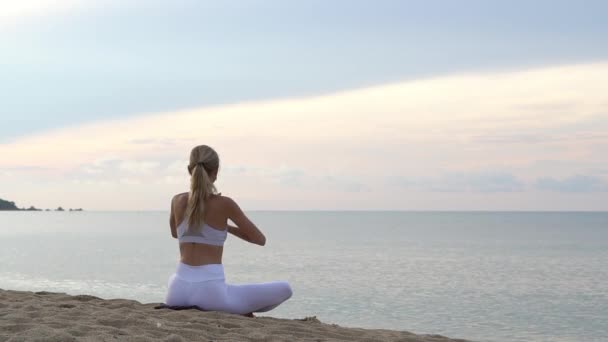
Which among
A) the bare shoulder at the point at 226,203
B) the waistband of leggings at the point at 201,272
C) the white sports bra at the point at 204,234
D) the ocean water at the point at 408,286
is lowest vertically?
the ocean water at the point at 408,286

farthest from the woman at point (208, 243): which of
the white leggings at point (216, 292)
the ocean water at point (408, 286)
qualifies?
the ocean water at point (408, 286)

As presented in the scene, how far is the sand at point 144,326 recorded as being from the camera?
6312 mm

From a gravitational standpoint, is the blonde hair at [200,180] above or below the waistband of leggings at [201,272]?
above

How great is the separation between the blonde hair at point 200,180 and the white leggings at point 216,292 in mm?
590

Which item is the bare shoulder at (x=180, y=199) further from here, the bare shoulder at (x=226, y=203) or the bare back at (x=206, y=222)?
the bare shoulder at (x=226, y=203)

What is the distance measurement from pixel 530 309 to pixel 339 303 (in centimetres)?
586

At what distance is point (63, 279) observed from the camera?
28984mm

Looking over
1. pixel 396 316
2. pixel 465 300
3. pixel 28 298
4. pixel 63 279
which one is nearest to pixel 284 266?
pixel 63 279

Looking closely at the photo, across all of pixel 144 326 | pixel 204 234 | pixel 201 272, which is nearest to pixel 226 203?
pixel 204 234

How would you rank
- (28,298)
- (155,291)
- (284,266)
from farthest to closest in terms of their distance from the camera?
(284,266) < (155,291) < (28,298)

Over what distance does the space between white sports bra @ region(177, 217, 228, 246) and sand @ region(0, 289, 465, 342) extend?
2.52 ft

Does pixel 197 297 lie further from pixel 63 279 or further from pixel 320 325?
pixel 63 279

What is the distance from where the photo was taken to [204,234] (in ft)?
24.9

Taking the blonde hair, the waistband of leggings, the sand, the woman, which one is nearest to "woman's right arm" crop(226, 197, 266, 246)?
the woman
